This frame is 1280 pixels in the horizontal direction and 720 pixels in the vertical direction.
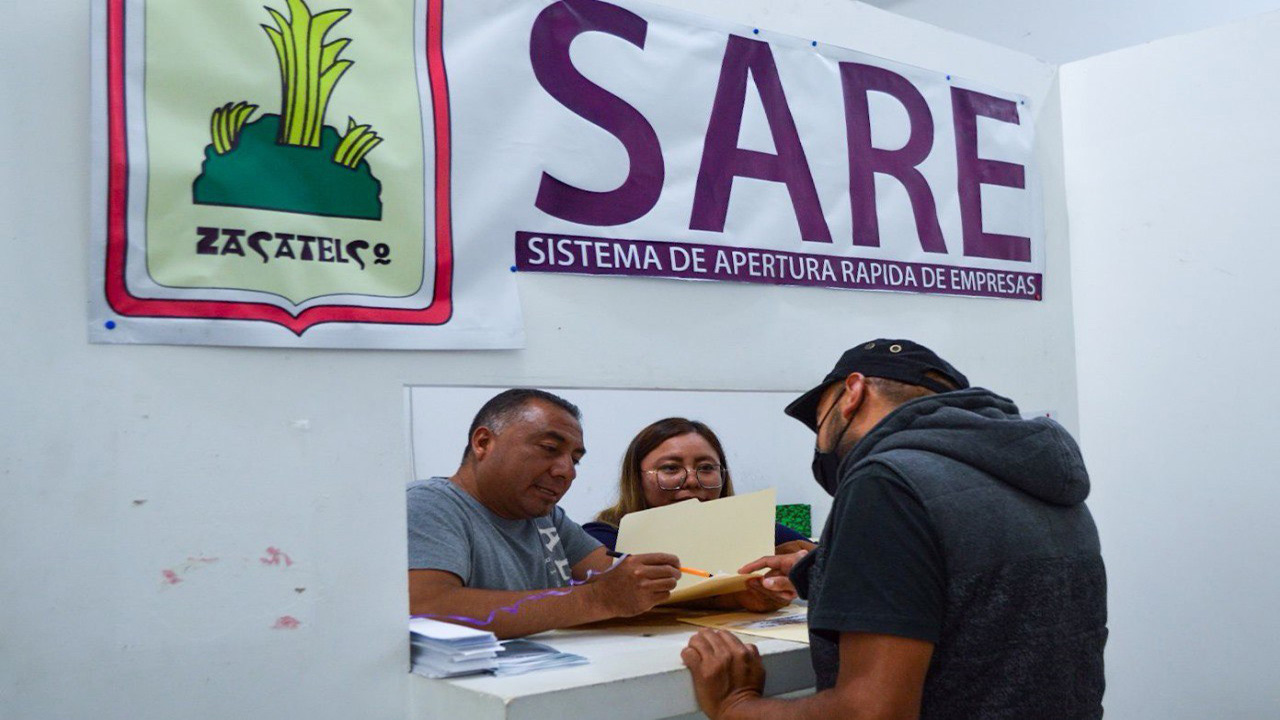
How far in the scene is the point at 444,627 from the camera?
211 centimetres

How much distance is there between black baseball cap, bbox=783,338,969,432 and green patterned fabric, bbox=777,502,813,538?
6.20ft

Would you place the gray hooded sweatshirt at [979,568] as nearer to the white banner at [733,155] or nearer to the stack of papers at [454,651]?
the stack of papers at [454,651]

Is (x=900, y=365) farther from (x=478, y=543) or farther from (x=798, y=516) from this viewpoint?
(x=798, y=516)

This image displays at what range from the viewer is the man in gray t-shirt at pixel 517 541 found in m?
2.26

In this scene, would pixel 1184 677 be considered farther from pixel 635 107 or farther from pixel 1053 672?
pixel 635 107

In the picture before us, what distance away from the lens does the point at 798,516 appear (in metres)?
3.91

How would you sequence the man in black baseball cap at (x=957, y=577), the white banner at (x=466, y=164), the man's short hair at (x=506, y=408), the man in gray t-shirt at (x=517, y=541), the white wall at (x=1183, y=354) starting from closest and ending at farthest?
the man in black baseball cap at (x=957, y=577) → the white banner at (x=466, y=164) → the man in gray t-shirt at (x=517, y=541) → the man's short hair at (x=506, y=408) → the white wall at (x=1183, y=354)

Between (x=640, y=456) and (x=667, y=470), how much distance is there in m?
0.11

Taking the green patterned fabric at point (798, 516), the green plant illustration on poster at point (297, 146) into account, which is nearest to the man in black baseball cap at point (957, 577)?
the green plant illustration on poster at point (297, 146)

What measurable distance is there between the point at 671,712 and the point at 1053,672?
0.60 m

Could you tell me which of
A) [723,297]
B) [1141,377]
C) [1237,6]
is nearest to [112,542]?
[723,297]

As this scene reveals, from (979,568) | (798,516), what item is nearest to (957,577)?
(979,568)

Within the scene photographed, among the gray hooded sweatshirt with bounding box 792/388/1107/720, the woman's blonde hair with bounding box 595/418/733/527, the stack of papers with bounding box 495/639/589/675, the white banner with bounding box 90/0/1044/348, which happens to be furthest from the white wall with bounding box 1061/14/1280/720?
the stack of papers with bounding box 495/639/589/675

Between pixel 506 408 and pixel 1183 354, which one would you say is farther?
pixel 1183 354
